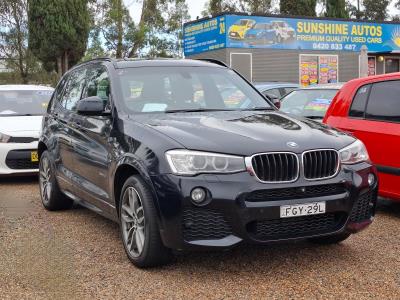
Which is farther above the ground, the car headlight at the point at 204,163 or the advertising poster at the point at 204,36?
the advertising poster at the point at 204,36

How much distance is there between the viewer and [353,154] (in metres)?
4.44

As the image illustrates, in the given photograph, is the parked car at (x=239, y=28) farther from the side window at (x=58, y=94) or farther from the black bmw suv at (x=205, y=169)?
the black bmw suv at (x=205, y=169)

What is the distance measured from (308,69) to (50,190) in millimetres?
20364

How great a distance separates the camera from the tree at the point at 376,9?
68812 millimetres

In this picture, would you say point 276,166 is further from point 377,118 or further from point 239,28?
point 239,28

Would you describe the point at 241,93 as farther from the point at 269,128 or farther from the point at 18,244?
the point at 18,244

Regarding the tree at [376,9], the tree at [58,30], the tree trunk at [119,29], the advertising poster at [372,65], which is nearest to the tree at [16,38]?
the tree at [58,30]

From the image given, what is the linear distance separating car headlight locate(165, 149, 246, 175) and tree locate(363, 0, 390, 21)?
69077mm

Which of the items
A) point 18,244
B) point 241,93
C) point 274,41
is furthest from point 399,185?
point 274,41

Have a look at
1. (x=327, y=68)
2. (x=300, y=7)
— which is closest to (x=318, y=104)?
(x=327, y=68)

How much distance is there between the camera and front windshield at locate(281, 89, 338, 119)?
8.45 metres

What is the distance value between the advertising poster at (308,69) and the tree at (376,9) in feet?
153

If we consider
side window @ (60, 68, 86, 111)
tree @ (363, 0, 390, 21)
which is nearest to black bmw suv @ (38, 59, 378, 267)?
side window @ (60, 68, 86, 111)

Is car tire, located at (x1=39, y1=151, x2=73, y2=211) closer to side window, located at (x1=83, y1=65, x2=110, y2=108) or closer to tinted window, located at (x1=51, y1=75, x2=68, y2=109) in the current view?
tinted window, located at (x1=51, y1=75, x2=68, y2=109)
